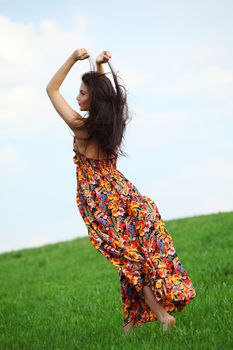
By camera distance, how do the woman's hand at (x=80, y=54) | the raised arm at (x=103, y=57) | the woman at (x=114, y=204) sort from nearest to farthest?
the woman's hand at (x=80, y=54) → the woman at (x=114, y=204) → the raised arm at (x=103, y=57)

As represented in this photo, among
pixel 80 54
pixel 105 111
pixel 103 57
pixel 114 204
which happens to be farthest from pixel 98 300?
pixel 80 54

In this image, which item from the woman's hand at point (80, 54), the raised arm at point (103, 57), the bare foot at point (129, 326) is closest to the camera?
the woman's hand at point (80, 54)

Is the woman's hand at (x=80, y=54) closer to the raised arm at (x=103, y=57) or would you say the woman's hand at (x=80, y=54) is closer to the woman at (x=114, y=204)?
the woman at (x=114, y=204)

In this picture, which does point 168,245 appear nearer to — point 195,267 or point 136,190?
point 136,190

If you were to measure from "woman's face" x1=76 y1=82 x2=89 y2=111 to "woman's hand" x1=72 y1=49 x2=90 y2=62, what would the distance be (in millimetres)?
300

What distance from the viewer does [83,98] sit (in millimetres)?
6020

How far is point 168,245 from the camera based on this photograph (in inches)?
242

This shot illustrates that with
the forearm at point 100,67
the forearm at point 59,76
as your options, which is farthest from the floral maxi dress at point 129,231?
the forearm at point 100,67

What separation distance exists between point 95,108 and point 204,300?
9.93 ft

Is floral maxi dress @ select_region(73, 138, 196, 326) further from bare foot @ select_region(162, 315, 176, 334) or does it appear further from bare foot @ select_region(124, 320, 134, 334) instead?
bare foot @ select_region(124, 320, 134, 334)

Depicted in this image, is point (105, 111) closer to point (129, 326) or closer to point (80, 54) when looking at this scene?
point (80, 54)

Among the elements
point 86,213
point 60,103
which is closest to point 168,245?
point 86,213

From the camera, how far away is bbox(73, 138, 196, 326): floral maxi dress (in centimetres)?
596

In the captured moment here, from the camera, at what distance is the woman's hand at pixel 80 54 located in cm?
581
